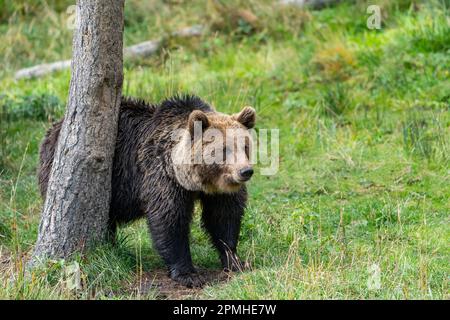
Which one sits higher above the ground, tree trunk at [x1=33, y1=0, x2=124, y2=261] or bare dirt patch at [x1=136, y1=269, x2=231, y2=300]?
tree trunk at [x1=33, y1=0, x2=124, y2=261]

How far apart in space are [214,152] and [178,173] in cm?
42

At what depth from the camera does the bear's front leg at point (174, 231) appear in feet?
22.7

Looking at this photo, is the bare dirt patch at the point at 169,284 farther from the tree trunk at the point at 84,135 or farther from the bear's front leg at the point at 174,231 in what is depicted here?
the tree trunk at the point at 84,135

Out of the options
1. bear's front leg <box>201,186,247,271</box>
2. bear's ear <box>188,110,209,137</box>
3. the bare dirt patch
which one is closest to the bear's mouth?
bear's front leg <box>201,186,247,271</box>

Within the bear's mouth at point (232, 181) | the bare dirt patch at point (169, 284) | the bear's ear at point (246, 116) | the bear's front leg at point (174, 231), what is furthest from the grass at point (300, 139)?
the bear's ear at point (246, 116)

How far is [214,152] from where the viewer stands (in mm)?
6660

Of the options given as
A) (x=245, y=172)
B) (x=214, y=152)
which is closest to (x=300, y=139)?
(x=214, y=152)

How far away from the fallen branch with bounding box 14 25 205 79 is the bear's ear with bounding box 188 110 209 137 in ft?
22.0

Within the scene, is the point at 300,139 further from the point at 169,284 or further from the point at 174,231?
the point at 169,284

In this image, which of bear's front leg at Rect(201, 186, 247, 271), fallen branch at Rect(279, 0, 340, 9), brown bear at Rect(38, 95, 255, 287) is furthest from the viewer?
fallen branch at Rect(279, 0, 340, 9)

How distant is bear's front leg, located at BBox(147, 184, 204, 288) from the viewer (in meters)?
6.93

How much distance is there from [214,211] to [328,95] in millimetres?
4235

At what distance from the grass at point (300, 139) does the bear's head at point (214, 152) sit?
2.29 ft

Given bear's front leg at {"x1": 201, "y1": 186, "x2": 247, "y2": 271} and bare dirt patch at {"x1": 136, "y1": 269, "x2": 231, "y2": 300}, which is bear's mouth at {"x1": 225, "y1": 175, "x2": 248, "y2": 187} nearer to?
bear's front leg at {"x1": 201, "y1": 186, "x2": 247, "y2": 271}
